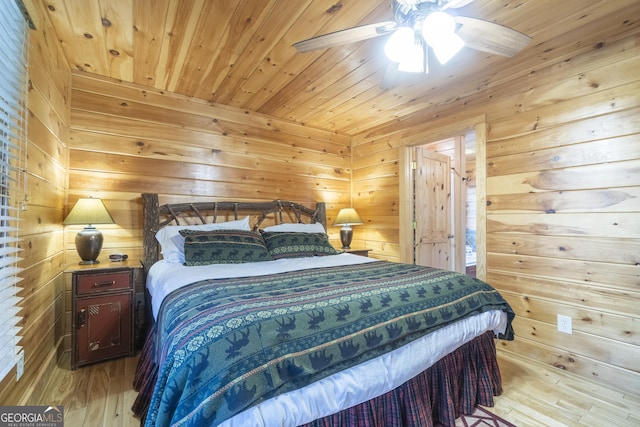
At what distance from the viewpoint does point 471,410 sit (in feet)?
5.52

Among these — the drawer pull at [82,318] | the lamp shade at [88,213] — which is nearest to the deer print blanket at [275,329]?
the drawer pull at [82,318]

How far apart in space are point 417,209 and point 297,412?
2.85m

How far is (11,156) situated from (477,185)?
10.6 feet

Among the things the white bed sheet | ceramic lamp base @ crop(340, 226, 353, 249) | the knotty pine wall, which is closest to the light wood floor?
the white bed sheet

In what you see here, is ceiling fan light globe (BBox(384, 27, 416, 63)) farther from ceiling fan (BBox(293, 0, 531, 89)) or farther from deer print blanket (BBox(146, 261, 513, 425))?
deer print blanket (BBox(146, 261, 513, 425))

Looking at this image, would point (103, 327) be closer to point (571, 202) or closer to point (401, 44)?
point (401, 44)

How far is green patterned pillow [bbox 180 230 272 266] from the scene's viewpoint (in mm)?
2267

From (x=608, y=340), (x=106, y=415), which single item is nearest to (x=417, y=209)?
(x=608, y=340)

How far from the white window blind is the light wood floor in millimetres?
568

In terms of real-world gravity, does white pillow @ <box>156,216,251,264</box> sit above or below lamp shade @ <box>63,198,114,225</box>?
below

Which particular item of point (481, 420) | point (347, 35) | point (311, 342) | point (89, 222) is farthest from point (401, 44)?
point (89, 222)

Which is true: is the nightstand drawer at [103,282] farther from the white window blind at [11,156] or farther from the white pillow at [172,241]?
the white window blind at [11,156]

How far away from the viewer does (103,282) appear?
2211 millimetres

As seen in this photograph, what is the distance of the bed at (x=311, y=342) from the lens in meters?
0.94
